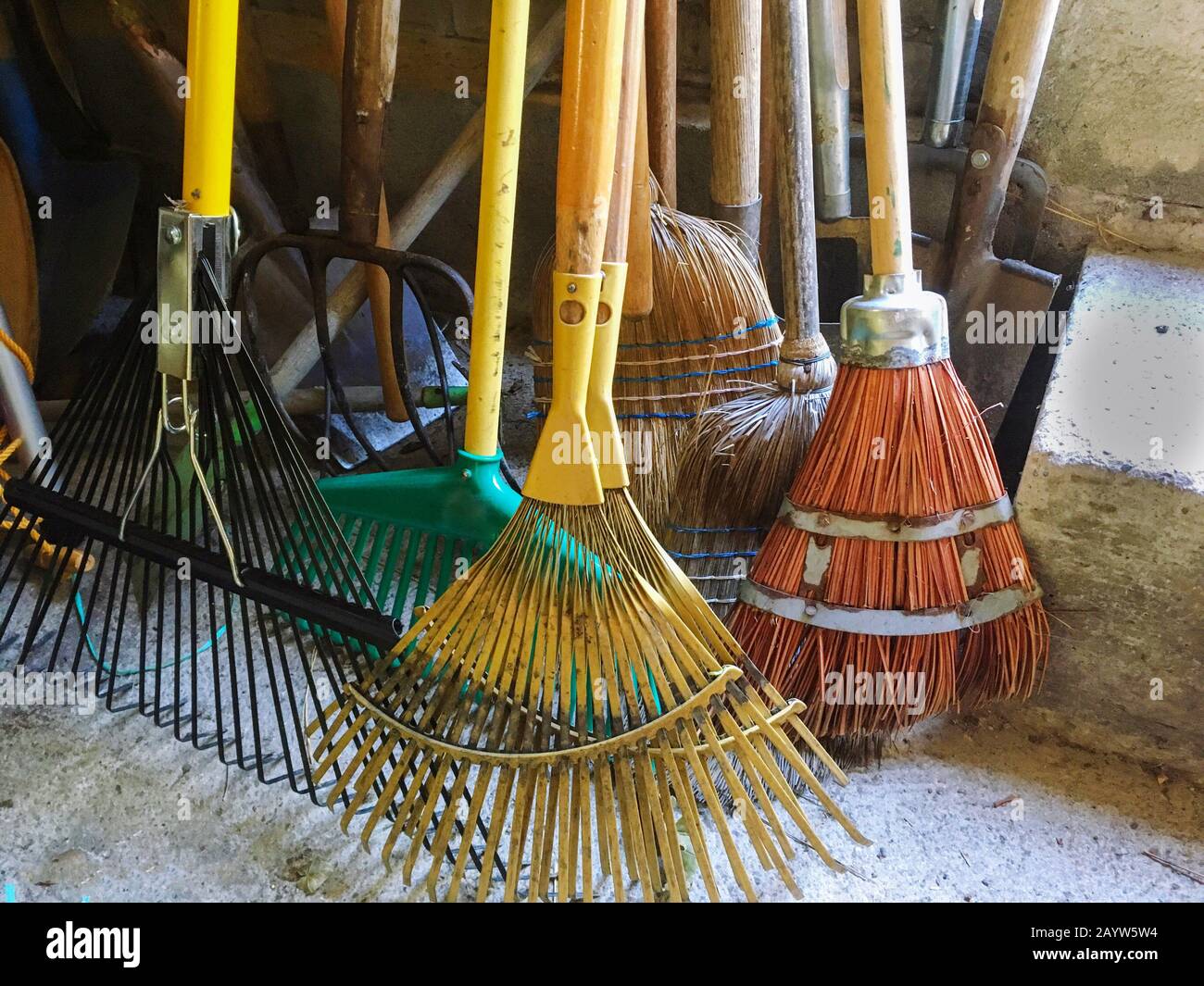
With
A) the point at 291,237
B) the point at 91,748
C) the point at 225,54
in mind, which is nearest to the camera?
the point at 225,54

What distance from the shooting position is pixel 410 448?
167 cm

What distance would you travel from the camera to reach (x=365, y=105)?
51.8 inches

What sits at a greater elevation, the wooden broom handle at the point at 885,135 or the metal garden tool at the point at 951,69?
the metal garden tool at the point at 951,69

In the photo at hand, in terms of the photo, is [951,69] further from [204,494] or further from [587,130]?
[204,494]

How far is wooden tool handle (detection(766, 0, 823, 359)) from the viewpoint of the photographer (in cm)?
118

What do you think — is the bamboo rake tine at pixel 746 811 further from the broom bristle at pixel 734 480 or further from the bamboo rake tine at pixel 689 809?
the broom bristle at pixel 734 480

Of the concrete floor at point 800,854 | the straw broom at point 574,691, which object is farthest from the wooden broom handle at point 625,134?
the concrete floor at point 800,854

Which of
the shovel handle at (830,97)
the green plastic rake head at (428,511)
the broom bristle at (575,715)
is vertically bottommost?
the broom bristle at (575,715)

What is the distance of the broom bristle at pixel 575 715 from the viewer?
913mm

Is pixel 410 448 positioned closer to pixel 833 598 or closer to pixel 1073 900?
pixel 833 598

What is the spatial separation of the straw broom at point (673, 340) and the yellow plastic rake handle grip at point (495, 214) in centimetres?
21

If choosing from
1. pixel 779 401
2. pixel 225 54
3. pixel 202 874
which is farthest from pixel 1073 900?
pixel 225 54

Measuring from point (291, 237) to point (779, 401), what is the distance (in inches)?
29.0

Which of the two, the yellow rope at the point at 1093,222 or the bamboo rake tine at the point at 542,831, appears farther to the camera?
the yellow rope at the point at 1093,222
